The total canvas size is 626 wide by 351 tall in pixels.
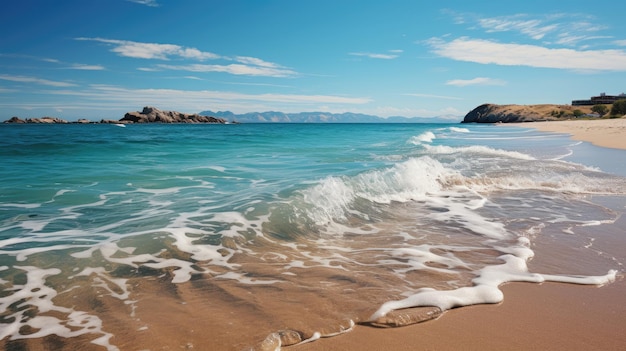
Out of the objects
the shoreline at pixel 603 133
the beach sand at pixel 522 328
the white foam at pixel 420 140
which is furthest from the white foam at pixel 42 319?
the white foam at pixel 420 140

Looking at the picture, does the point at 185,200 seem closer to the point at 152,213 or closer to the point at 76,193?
the point at 152,213

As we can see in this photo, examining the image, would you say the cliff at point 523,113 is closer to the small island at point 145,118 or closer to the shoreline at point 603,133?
the shoreline at point 603,133

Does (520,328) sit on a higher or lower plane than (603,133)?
lower

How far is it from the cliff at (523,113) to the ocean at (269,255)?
117m

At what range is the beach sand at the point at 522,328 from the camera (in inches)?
107

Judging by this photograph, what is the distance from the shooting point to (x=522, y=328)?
9.68 ft

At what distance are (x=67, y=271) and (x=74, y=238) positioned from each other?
1417 mm

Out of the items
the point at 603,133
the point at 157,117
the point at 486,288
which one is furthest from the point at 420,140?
the point at 157,117

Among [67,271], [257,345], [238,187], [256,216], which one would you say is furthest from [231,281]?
[238,187]

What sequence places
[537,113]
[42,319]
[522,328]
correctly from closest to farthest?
Result: [522,328]
[42,319]
[537,113]

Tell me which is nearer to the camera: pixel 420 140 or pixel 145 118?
pixel 420 140

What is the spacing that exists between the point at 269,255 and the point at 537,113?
450 feet

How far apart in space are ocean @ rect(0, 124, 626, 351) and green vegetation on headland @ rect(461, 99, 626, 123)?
89.4m

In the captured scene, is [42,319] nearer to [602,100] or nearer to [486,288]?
[486,288]
